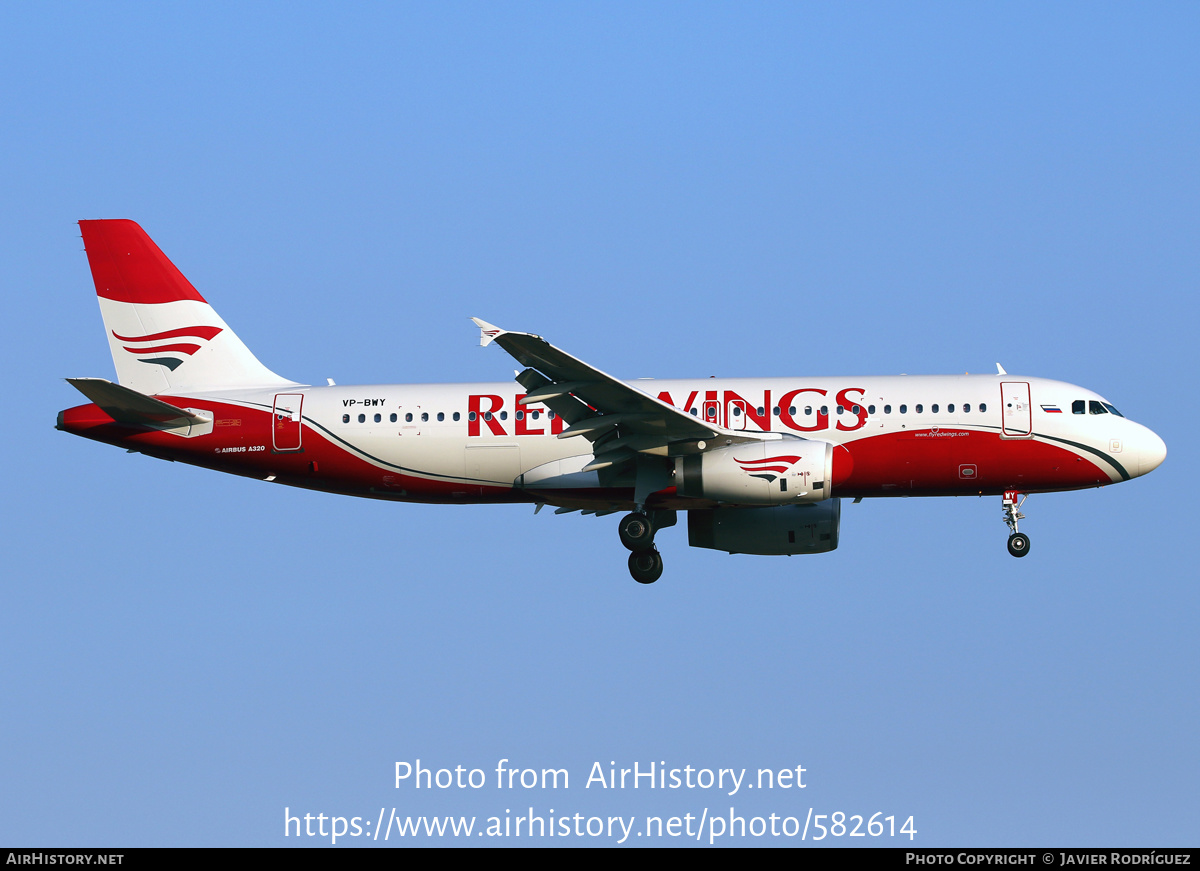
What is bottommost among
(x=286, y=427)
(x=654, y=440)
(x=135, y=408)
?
(x=654, y=440)

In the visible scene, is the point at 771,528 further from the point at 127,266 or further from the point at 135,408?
the point at 127,266

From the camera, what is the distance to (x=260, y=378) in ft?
120

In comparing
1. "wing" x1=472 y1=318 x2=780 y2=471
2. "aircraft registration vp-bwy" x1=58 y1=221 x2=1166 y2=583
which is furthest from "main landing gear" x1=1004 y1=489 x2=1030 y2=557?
"wing" x1=472 y1=318 x2=780 y2=471

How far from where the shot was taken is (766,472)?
1228 inches

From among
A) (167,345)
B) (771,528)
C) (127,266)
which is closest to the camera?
(771,528)

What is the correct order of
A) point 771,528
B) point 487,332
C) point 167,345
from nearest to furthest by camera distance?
1. point 487,332
2. point 771,528
3. point 167,345

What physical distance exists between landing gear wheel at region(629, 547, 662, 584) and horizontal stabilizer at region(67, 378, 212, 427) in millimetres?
11263

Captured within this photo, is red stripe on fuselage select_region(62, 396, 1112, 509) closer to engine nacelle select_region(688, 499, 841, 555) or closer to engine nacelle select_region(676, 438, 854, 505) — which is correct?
engine nacelle select_region(676, 438, 854, 505)

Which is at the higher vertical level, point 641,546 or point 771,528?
point 771,528

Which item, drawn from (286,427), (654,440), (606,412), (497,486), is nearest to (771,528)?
(654,440)

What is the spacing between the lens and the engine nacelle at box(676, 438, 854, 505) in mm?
31172

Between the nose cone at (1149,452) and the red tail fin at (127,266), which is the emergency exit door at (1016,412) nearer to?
the nose cone at (1149,452)

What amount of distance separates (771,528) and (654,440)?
5.73 meters

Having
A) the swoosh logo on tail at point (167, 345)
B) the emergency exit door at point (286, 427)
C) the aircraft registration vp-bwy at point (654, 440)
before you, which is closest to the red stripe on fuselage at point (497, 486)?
the aircraft registration vp-bwy at point (654, 440)
